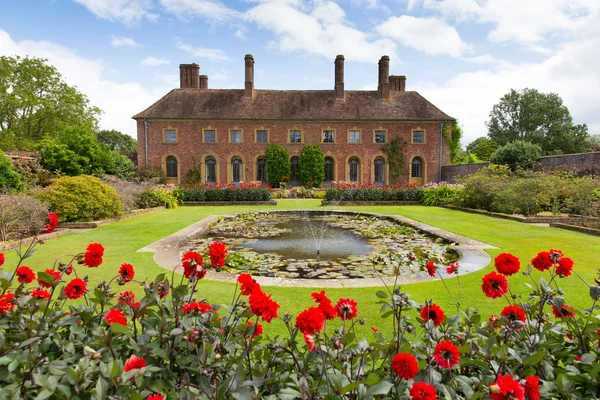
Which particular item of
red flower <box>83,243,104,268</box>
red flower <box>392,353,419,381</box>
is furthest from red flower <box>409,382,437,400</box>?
red flower <box>83,243,104,268</box>

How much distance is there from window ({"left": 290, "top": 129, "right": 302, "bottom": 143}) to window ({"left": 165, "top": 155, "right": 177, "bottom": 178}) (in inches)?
365

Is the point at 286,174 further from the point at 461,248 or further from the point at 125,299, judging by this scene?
the point at 125,299

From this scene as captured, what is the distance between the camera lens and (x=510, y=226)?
9.32 m

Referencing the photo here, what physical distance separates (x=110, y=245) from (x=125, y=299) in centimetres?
559

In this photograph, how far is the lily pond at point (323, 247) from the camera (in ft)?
17.8

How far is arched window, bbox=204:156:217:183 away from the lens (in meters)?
26.8

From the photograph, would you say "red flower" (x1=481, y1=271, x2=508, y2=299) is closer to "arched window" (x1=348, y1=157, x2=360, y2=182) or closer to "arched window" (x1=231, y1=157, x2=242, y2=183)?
"arched window" (x1=231, y1=157, x2=242, y2=183)

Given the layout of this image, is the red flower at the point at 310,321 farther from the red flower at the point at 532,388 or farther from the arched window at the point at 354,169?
the arched window at the point at 354,169

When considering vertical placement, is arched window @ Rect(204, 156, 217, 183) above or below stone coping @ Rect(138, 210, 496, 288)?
above

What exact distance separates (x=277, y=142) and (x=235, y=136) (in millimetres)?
3309

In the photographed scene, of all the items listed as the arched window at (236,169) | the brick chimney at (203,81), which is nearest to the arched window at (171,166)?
the arched window at (236,169)

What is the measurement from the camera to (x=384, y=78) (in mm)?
27984

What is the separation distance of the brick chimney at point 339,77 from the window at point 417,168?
310 inches

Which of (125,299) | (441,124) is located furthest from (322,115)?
(125,299)
